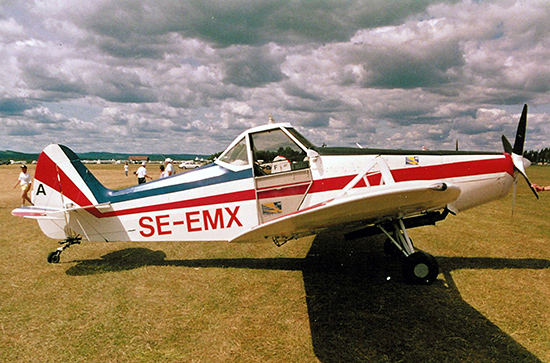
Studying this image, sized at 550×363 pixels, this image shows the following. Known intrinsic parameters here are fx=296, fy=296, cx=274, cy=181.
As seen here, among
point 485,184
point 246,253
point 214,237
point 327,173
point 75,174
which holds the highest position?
point 75,174

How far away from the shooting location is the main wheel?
433cm

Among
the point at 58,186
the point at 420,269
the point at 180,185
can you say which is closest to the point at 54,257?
the point at 58,186

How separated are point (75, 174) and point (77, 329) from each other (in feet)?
9.62

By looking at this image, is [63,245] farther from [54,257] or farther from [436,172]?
[436,172]

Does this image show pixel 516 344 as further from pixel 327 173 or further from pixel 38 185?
pixel 38 185

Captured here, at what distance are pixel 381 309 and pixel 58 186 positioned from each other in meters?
5.84

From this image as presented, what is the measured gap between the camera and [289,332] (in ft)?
11.6

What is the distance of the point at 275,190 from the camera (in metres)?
4.52

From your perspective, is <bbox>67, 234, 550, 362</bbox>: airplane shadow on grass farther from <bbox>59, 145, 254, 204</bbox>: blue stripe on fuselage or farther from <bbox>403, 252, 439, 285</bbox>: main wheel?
<bbox>59, 145, 254, 204</bbox>: blue stripe on fuselage

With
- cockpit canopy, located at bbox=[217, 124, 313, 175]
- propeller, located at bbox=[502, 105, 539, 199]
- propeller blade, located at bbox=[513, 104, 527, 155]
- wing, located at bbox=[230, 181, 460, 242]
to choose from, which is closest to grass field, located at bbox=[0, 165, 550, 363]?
wing, located at bbox=[230, 181, 460, 242]

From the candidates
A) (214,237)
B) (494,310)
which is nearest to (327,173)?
(214,237)

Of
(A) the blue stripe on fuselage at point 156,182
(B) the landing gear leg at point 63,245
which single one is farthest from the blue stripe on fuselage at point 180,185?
(B) the landing gear leg at point 63,245

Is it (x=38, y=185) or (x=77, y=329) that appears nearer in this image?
(x=77, y=329)

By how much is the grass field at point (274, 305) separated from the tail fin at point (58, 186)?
3.32ft
